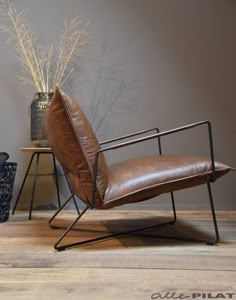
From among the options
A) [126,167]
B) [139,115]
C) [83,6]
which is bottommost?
[126,167]

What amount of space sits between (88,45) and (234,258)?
188 cm

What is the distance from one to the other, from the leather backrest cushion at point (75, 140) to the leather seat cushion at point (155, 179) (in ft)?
0.22

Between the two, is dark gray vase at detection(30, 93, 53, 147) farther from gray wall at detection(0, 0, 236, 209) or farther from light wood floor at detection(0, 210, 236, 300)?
light wood floor at detection(0, 210, 236, 300)

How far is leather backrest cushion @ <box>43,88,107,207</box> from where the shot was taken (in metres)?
1.59

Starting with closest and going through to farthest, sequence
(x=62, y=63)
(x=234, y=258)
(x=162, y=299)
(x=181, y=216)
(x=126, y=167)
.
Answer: (x=162, y=299) → (x=234, y=258) → (x=126, y=167) → (x=181, y=216) → (x=62, y=63)

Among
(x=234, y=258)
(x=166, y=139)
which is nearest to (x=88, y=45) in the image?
(x=166, y=139)

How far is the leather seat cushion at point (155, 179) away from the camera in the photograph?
1.62m

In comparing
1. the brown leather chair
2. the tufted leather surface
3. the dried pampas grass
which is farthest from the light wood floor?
the dried pampas grass

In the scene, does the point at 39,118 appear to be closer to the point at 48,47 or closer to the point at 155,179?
Result: the point at 48,47

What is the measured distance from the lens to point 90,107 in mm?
2641

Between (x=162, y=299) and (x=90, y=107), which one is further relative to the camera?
(x=90, y=107)

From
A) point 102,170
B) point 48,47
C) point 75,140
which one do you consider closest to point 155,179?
point 102,170

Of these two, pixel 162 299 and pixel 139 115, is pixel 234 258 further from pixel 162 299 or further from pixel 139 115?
pixel 139 115

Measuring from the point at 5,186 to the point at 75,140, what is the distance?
89 centimetres
